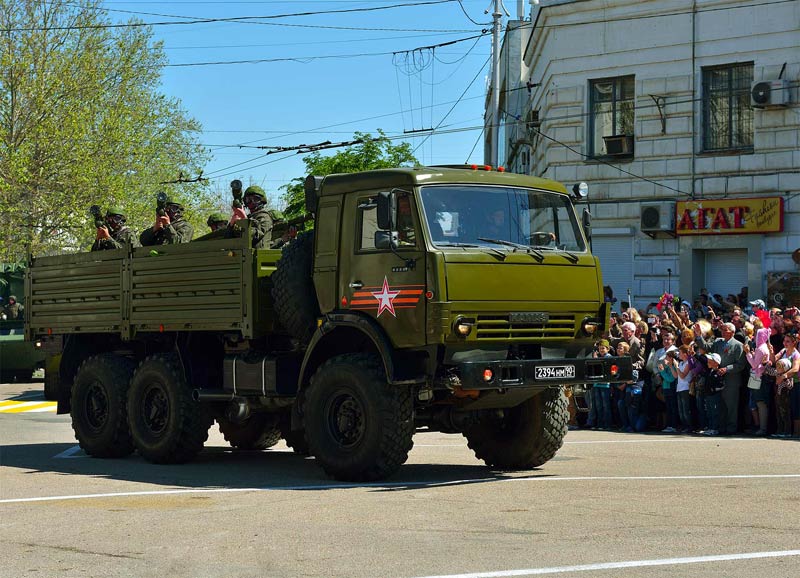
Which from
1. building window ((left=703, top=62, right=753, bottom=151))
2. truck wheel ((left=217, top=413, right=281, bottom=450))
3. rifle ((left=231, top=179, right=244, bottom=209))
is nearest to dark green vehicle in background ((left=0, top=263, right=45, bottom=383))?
building window ((left=703, top=62, right=753, bottom=151))

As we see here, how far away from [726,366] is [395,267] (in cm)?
894

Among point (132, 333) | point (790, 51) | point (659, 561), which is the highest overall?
point (790, 51)

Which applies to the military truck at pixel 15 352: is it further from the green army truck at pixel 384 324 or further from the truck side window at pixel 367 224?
the truck side window at pixel 367 224

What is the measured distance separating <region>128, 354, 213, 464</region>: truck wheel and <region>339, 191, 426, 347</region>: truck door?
8.84ft

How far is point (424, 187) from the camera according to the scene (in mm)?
13008

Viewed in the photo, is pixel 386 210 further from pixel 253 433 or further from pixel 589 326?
pixel 253 433

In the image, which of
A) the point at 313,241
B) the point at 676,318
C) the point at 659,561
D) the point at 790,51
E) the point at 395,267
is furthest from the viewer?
the point at 790,51

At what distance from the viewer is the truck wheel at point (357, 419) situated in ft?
41.9

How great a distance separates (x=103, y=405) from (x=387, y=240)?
5478mm

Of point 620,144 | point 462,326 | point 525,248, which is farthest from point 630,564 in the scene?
point 620,144

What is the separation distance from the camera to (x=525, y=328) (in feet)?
43.1

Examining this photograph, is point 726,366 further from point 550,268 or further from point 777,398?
point 550,268

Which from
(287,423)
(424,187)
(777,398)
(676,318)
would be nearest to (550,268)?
(424,187)

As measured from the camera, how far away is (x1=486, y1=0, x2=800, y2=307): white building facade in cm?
2891
